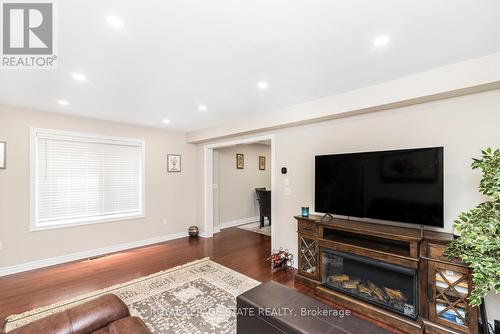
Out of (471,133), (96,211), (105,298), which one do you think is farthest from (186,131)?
(471,133)

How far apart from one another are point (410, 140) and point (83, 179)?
5.09m

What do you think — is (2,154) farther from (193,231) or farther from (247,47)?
(247,47)

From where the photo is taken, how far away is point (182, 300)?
258cm

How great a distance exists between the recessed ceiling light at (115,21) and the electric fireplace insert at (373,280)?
2.95 metres

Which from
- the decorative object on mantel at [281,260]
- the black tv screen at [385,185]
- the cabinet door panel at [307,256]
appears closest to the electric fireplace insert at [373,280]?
the cabinet door panel at [307,256]

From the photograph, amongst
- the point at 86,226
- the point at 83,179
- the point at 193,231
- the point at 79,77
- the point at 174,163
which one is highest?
the point at 79,77

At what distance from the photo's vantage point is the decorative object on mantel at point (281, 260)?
3.44m

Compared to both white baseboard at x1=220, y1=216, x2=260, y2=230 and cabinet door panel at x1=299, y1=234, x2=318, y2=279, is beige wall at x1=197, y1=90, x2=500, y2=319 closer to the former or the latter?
cabinet door panel at x1=299, y1=234, x2=318, y2=279

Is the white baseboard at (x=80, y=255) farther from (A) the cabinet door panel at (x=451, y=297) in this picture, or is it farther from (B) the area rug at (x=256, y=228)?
(A) the cabinet door panel at (x=451, y=297)

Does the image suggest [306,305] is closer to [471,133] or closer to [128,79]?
[471,133]

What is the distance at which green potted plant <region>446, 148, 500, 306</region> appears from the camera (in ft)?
4.66

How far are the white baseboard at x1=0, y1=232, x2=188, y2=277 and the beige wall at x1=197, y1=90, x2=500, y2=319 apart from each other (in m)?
2.75

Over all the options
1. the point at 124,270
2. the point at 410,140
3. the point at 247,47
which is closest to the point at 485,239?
the point at 410,140

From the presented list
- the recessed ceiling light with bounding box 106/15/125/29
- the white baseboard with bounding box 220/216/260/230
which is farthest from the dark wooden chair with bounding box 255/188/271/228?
the recessed ceiling light with bounding box 106/15/125/29
